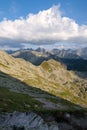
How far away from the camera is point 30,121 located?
38562 mm

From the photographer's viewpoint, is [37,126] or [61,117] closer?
[37,126]

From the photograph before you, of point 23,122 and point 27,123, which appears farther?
point 23,122

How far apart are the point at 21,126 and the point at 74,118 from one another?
2104 centimetres

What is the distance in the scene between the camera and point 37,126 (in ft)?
122

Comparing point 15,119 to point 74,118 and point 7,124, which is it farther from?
point 74,118

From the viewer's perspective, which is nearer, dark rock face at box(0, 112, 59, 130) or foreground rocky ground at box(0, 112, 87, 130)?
dark rock face at box(0, 112, 59, 130)

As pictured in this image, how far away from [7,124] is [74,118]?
19.7m

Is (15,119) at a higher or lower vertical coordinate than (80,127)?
higher

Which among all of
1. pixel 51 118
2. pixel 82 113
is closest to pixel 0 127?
pixel 51 118

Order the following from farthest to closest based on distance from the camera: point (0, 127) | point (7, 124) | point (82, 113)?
point (82, 113) → point (7, 124) → point (0, 127)

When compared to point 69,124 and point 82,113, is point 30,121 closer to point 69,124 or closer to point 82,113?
point 69,124

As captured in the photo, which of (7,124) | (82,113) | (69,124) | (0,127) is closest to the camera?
(0,127)

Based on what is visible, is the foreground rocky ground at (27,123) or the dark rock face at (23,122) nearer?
the dark rock face at (23,122)

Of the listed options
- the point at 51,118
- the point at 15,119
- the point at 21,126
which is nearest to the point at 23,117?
the point at 15,119
